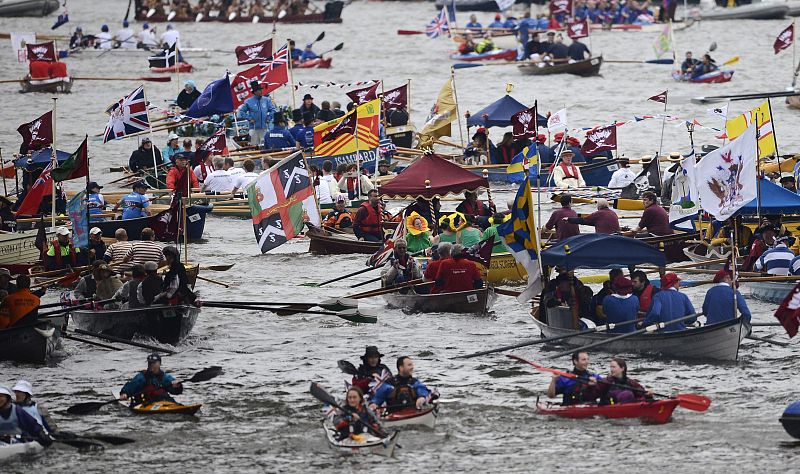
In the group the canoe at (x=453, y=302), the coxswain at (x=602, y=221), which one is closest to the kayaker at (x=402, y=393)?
the canoe at (x=453, y=302)

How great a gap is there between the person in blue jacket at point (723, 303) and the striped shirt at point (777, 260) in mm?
3183

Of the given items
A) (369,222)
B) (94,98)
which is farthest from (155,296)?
(94,98)

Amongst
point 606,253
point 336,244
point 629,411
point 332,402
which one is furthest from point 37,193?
point 629,411

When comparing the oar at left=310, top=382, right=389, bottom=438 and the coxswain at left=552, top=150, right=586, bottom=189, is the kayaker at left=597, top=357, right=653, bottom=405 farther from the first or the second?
the coxswain at left=552, top=150, right=586, bottom=189

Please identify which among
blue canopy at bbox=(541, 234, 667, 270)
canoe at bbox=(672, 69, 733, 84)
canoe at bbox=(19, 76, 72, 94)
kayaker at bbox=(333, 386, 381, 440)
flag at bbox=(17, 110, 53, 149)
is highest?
flag at bbox=(17, 110, 53, 149)

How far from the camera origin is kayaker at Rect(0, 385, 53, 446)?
1723 centimetres

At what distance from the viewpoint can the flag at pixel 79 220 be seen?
24.5 meters

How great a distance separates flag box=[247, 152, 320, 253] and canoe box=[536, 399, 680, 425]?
8.93 m

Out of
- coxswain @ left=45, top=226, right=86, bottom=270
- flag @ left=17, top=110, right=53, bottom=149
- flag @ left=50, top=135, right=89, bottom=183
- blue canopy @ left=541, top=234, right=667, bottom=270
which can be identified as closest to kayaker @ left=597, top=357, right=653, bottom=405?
blue canopy @ left=541, top=234, right=667, bottom=270

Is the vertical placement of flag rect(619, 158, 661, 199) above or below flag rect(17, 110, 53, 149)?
below

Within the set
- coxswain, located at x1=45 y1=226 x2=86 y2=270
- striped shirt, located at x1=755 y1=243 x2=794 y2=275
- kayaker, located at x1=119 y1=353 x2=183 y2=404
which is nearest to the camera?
kayaker, located at x1=119 y1=353 x2=183 y2=404

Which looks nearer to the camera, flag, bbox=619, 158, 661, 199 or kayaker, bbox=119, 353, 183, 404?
kayaker, bbox=119, 353, 183, 404

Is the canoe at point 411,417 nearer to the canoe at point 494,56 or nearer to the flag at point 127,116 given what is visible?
the flag at point 127,116

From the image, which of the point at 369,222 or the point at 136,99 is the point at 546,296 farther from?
the point at 136,99
